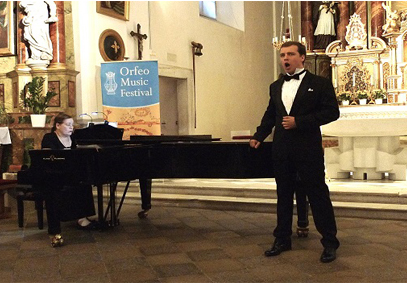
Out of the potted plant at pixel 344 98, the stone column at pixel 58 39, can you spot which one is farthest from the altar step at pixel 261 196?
the potted plant at pixel 344 98

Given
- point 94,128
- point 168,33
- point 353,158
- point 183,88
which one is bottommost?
point 353,158

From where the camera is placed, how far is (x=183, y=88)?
11.4 m

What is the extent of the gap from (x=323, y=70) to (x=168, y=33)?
14.4 feet

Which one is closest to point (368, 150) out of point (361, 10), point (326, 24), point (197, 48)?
point (197, 48)

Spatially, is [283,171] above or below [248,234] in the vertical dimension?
above

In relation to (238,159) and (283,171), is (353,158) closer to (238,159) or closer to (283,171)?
(238,159)

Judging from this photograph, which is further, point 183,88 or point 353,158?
point 183,88

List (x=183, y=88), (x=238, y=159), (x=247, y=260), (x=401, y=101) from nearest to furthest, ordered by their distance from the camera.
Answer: (x=247, y=260), (x=238, y=159), (x=401, y=101), (x=183, y=88)

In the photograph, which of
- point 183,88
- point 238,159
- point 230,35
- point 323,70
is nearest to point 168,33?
point 183,88

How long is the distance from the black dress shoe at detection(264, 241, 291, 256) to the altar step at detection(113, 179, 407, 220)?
5.51ft

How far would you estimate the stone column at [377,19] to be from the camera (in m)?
11.5

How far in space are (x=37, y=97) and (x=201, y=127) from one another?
188 inches

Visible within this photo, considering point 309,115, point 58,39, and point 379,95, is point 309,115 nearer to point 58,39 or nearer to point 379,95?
point 58,39

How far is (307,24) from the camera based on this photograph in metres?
13.3
